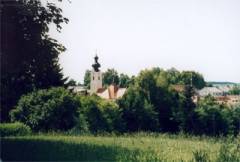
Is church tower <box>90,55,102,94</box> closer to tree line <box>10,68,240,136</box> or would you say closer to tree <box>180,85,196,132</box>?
tree line <box>10,68,240,136</box>

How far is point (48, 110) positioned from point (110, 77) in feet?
280

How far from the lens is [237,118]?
61.0 meters

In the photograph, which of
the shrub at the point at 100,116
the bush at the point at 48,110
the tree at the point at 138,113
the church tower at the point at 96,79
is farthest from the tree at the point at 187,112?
the church tower at the point at 96,79

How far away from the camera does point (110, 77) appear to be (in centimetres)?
12650

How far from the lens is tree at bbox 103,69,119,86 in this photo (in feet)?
407

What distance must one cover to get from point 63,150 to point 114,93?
75496 mm

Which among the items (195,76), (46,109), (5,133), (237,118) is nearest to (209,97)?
(237,118)

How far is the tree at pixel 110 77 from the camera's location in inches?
4889

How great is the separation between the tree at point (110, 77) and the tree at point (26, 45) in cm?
10211

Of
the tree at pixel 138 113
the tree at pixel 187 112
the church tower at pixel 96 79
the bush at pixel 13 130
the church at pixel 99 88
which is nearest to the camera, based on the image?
the bush at pixel 13 130

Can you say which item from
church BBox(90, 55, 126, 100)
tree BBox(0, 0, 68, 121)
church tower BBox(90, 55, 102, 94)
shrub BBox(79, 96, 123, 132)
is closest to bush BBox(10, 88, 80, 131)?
shrub BBox(79, 96, 123, 132)

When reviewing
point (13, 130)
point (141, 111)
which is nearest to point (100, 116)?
point (141, 111)

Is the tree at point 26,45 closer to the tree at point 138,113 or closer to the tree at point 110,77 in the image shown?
the tree at point 138,113

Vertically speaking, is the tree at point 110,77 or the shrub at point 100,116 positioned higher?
the tree at point 110,77
